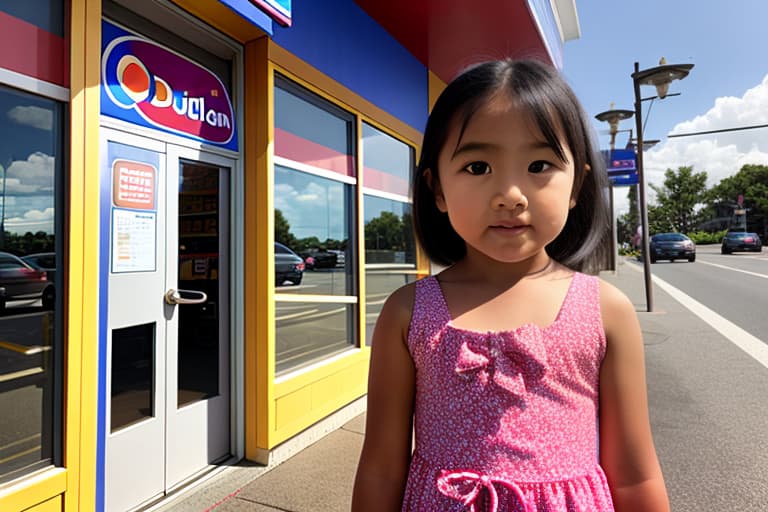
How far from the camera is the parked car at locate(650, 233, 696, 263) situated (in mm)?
24508

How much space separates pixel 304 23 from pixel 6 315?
282 cm

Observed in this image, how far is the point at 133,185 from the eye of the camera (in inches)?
101

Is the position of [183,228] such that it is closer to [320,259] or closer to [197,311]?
[197,311]

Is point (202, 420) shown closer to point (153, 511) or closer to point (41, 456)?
point (153, 511)

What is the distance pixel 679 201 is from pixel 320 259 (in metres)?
83.1

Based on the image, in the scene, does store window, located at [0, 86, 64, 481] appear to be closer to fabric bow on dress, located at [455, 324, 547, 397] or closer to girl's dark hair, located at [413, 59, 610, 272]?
girl's dark hair, located at [413, 59, 610, 272]

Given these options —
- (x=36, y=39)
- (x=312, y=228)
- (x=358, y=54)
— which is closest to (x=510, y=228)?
(x=36, y=39)

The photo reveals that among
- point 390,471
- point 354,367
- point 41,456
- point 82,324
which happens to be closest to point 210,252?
point 82,324

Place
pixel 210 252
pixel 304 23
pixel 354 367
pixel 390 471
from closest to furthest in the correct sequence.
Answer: pixel 390 471, pixel 210 252, pixel 304 23, pixel 354 367

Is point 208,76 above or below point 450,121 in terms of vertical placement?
above

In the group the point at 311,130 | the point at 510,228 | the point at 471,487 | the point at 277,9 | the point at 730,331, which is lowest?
the point at 730,331

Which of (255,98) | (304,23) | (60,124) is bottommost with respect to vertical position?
(60,124)

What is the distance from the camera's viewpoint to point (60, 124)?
7.00 feet

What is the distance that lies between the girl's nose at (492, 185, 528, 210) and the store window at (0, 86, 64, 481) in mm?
2182
